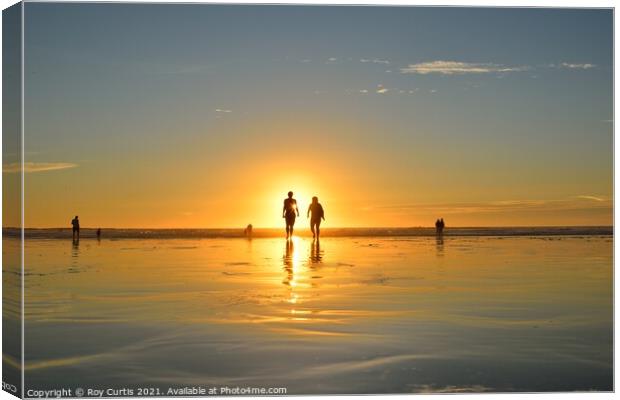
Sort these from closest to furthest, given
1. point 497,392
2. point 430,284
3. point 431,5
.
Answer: point 497,392, point 431,5, point 430,284

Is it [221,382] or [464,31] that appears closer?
[221,382]

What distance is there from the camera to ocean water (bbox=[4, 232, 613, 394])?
314 inches

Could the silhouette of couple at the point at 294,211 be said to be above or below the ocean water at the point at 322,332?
above

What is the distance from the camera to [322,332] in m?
9.20

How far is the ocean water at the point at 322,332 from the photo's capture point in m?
7.98

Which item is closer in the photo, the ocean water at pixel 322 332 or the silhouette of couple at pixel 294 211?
the ocean water at pixel 322 332

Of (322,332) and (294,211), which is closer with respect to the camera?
(322,332)

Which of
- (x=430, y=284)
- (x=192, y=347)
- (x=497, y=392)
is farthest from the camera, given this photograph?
(x=430, y=284)

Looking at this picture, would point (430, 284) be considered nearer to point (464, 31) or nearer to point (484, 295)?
point (484, 295)

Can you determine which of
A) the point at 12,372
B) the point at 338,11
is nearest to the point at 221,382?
the point at 12,372

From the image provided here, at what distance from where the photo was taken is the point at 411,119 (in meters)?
13.7

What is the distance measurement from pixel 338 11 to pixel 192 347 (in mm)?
4658

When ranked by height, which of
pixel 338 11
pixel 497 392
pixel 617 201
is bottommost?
pixel 497 392

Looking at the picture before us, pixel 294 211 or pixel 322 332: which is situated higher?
Result: pixel 294 211
